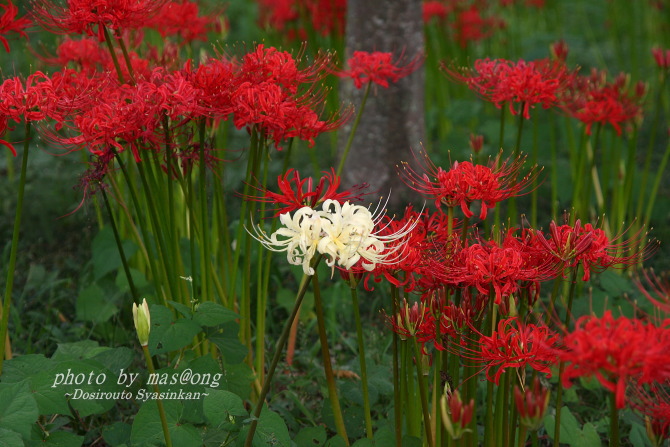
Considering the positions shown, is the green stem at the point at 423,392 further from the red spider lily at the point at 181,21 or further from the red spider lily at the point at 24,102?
the red spider lily at the point at 181,21

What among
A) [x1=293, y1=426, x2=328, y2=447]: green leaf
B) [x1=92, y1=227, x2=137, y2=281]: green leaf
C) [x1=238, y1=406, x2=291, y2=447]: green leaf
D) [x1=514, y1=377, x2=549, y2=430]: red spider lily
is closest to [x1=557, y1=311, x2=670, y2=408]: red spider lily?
[x1=514, y1=377, x2=549, y2=430]: red spider lily

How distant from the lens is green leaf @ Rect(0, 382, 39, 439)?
1.66 metres

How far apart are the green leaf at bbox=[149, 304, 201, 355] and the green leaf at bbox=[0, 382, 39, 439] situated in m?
0.31

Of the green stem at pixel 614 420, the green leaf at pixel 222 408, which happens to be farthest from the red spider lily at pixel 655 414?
the green leaf at pixel 222 408

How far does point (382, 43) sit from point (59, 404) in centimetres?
273

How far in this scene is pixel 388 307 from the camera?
10.2 feet

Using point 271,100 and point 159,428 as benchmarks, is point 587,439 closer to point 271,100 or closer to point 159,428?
point 159,428

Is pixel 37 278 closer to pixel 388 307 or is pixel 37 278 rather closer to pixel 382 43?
pixel 388 307

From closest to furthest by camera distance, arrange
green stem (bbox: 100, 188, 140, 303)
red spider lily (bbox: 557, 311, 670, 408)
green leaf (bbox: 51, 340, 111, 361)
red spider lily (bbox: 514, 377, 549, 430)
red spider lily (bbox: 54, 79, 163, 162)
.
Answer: red spider lily (bbox: 557, 311, 670, 408)
red spider lily (bbox: 514, 377, 549, 430)
red spider lily (bbox: 54, 79, 163, 162)
green stem (bbox: 100, 188, 140, 303)
green leaf (bbox: 51, 340, 111, 361)

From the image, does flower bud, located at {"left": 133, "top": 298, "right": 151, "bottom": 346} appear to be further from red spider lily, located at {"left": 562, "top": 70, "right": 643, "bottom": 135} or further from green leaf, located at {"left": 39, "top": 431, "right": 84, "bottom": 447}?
red spider lily, located at {"left": 562, "top": 70, "right": 643, "bottom": 135}

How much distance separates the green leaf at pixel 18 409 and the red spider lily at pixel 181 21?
68.9 inches

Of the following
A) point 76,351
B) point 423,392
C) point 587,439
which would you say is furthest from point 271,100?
point 587,439

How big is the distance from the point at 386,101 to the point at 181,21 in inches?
51.2

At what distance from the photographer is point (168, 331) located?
191cm
